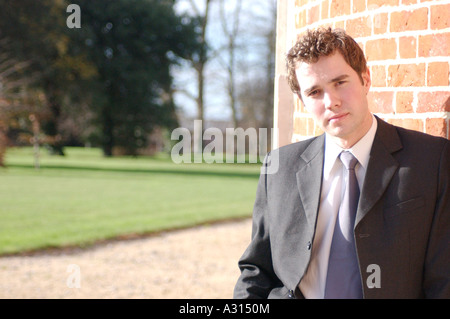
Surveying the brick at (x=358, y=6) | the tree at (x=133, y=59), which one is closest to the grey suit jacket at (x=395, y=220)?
the brick at (x=358, y=6)

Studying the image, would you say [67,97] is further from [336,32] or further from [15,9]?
[336,32]

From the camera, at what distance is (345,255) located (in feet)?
7.20

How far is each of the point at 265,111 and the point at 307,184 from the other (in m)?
37.6

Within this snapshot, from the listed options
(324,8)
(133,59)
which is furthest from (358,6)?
(133,59)

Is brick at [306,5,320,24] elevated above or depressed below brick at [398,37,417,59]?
above

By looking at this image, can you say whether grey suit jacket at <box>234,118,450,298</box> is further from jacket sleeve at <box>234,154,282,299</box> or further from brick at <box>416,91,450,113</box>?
brick at <box>416,91,450,113</box>

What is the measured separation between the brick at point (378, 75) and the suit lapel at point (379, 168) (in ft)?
1.81

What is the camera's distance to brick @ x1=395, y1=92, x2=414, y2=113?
2646 millimetres

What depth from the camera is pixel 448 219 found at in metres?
2.09

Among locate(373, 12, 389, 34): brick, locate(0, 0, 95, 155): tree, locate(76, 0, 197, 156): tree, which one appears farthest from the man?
locate(76, 0, 197, 156): tree

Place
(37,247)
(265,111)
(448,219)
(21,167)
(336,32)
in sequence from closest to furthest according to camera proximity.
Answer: (448,219) < (336,32) < (37,247) < (21,167) < (265,111)

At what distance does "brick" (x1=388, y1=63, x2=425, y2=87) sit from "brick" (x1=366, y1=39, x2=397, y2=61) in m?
0.07

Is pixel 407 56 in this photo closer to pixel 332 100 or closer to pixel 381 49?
pixel 381 49

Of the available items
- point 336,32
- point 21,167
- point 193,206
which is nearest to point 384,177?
point 336,32
